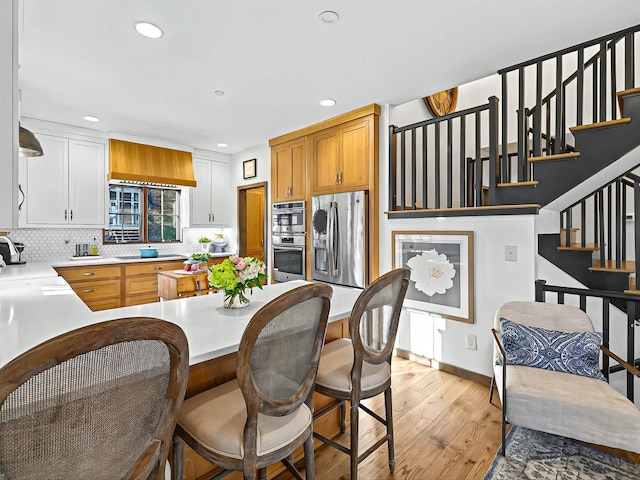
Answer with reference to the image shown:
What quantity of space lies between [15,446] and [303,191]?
377 centimetres

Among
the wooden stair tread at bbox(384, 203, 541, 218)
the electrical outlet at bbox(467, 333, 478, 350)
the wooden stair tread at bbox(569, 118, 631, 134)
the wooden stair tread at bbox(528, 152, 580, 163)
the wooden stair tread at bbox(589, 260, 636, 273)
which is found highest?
the wooden stair tread at bbox(569, 118, 631, 134)

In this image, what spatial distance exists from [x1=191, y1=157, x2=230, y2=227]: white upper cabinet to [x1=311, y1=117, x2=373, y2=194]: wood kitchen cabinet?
7.33 feet

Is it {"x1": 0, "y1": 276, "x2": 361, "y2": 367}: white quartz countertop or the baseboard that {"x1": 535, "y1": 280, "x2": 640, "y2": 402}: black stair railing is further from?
{"x1": 0, "y1": 276, "x2": 361, "y2": 367}: white quartz countertop

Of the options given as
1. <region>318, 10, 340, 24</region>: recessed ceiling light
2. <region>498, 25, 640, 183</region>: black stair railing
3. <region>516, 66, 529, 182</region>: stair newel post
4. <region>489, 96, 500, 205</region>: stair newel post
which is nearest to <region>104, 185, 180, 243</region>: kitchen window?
<region>318, 10, 340, 24</region>: recessed ceiling light

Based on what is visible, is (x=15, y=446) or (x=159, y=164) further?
(x=159, y=164)

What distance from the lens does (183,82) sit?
2.94m

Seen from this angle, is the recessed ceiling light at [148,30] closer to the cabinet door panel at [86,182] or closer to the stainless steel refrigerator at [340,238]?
the stainless steel refrigerator at [340,238]

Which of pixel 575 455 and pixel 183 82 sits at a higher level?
pixel 183 82

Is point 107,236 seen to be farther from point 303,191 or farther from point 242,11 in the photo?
point 242,11

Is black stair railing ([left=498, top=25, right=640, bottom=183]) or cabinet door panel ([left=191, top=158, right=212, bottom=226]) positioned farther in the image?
cabinet door panel ([left=191, top=158, right=212, bottom=226])

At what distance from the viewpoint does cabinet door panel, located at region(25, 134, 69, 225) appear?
3.96 m

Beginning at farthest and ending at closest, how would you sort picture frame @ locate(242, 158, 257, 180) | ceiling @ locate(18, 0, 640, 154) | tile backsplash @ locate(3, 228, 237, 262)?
picture frame @ locate(242, 158, 257, 180)
tile backsplash @ locate(3, 228, 237, 262)
ceiling @ locate(18, 0, 640, 154)

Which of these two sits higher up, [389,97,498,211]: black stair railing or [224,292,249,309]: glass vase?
[389,97,498,211]: black stair railing

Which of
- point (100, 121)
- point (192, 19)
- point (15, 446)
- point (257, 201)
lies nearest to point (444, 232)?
point (192, 19)
